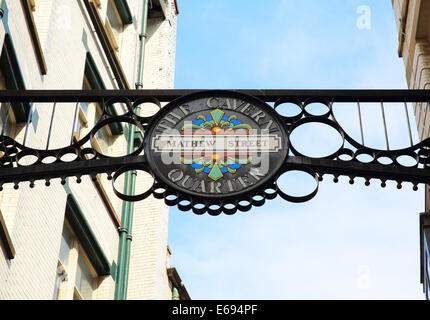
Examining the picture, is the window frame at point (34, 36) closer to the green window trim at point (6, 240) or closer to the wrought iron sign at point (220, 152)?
the green window trim at point (6, 240)

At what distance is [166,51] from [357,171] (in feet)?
54.6

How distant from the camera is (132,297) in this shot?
19.4 metres

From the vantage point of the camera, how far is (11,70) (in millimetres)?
13016

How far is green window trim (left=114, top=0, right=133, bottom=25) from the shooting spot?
21.6m

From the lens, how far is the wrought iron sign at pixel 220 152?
8008 mm

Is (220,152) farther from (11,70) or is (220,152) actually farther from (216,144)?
(11,70)

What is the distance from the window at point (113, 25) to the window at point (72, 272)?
6189mm

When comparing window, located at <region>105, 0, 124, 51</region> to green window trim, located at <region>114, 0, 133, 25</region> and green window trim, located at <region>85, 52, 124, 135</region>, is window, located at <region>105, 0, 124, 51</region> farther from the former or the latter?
green window trim, located at <region>85, 52, 124, 135</region>

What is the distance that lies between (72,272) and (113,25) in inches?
318

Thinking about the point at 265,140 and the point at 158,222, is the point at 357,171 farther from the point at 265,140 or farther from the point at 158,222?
the point at 158,222

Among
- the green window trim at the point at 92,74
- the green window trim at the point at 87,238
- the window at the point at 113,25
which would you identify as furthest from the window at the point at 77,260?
the window at the point at 113,25
